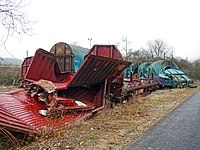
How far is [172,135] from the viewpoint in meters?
4.44

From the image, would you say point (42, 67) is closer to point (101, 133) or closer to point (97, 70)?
point (97, 70)

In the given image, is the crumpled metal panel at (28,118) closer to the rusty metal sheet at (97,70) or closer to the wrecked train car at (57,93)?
the wrecked train car at (57,93)

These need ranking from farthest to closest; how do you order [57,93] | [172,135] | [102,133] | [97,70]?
[97,70], [57,93], [102,133], [172,135]

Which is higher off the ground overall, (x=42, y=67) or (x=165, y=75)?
(x=42, y=67)

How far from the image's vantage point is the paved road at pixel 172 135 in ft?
12.4

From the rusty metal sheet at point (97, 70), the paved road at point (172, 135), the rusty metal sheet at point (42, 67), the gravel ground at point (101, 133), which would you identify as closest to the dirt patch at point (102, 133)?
the gravel ground at point (101, 133)

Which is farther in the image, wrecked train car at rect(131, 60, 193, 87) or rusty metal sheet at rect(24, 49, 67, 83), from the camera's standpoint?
wrecked train car at rect(131, 60, 193, 87)

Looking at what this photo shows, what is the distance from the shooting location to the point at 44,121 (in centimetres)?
488

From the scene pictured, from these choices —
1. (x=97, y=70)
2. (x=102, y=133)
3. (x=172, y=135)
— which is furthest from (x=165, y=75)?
(x=102, y=133)

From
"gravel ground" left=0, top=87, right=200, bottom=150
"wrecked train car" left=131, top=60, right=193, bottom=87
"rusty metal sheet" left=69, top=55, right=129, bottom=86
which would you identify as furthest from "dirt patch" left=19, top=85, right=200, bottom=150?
"wrecked train car" left=131, top=60, right=193, bottom=87

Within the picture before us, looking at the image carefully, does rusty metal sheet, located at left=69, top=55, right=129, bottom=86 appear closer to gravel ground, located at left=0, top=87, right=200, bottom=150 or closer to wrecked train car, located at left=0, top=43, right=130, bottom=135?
wrecked train car, located at left=0, top=43, right=130, bottom=135

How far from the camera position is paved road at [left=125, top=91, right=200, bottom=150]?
3.77 m

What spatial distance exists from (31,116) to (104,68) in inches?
113

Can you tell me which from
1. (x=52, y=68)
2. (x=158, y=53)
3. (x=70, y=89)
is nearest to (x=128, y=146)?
(x=70, y=89)
